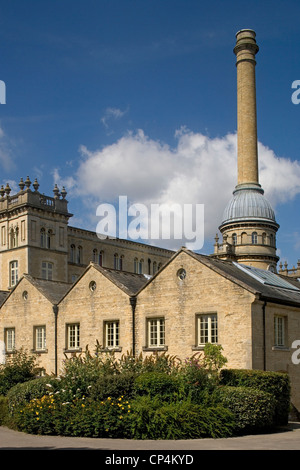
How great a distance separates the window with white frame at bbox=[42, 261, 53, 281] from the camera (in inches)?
2367

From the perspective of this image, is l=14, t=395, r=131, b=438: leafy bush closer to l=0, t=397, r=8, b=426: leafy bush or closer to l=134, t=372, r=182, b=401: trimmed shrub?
l=134, t=372, r=182, b=401: trimmed shrub

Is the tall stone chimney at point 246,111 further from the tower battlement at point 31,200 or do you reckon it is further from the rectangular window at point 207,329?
the rectangular window at point 207,329

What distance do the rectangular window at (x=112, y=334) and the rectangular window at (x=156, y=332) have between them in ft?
6.95

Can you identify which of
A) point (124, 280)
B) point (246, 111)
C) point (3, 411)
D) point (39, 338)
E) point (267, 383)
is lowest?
point (3, 411)

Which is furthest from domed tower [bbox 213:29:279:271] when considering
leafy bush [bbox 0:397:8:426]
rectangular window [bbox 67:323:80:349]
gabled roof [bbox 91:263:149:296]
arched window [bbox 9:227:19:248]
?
leafy bush [bbox 0:397:8:426]

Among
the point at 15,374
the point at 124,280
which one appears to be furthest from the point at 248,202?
the point at 15,374

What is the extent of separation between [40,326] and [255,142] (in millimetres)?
46594

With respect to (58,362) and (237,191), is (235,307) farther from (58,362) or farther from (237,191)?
(237,191)

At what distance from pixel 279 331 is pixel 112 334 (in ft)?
28.4

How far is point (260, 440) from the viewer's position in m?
19.3

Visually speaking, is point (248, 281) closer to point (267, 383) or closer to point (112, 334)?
point (267, 383)

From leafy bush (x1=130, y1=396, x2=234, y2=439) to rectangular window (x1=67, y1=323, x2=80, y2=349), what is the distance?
1356cm

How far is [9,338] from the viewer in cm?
3806

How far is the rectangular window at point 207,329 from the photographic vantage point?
27891mm
